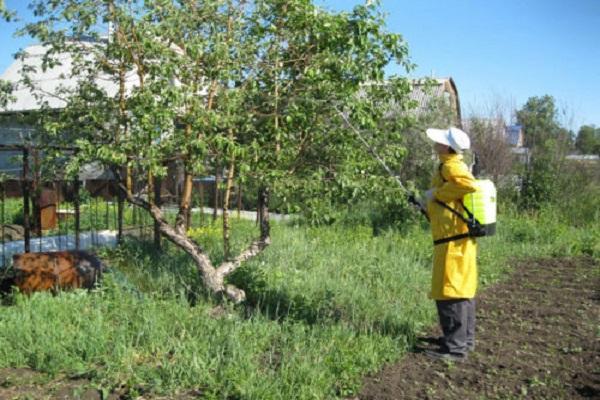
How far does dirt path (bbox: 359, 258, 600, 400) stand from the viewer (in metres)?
4.07

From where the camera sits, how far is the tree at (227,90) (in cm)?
461

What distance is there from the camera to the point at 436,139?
4605 millimetres

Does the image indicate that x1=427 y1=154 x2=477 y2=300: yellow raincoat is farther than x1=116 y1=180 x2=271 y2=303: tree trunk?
No

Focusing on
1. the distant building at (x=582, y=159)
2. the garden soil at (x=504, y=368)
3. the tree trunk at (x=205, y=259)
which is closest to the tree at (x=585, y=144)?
the distant building at (x=582, y=159)

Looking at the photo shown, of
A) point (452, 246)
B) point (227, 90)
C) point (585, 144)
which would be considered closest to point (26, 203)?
point (227, 90)

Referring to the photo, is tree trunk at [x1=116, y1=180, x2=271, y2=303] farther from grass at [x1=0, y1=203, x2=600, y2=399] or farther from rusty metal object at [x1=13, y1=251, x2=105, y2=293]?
rusty metal object at [x1=13, y1=251, x2=105, y2=293]

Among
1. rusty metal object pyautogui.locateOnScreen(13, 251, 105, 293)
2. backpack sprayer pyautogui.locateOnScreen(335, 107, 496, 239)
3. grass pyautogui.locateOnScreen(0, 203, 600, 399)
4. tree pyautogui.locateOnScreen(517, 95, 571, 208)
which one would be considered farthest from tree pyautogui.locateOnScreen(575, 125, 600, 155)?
rusty metal object pyautogui.locateOnScreen(13, 251, 105, 293)

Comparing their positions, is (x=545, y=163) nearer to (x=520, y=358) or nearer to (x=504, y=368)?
(x=520, y=358)

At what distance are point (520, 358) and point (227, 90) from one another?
309 cm

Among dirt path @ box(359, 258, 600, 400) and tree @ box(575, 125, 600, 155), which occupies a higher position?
tree @ box(575, 125, 600, 155)

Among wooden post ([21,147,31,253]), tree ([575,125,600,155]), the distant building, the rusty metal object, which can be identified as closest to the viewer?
the rusty metal object

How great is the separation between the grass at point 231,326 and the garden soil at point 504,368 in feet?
0.44

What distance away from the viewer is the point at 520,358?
4703mm

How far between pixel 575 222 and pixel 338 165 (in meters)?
8.38
